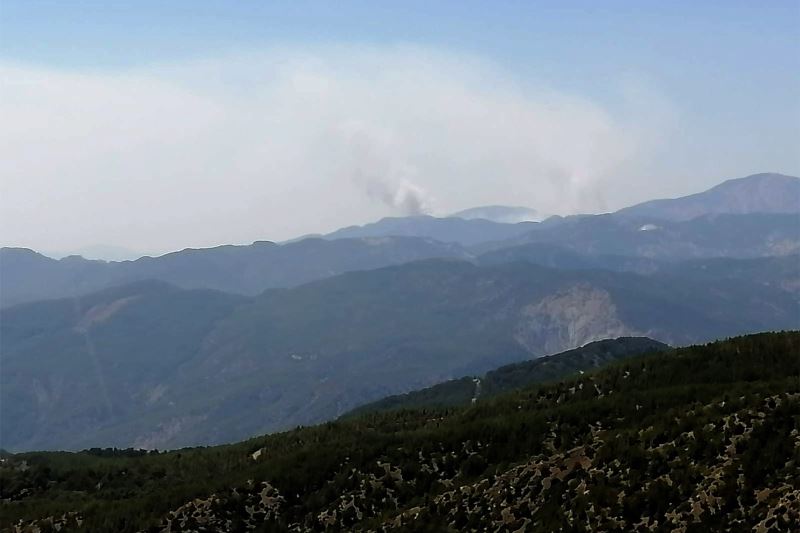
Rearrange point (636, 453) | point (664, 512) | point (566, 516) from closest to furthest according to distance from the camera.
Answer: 1. point (664, 512)
2. point (566, 516)
3. point (636, 453)

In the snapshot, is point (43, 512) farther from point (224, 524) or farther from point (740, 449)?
point (740, 449)

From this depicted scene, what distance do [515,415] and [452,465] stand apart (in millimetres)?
21781

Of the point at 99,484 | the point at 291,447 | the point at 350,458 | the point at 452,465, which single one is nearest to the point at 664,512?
the point at 452,465

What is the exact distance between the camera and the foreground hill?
70.6 meters

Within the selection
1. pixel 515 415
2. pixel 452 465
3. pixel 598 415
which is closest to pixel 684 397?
pixel 598 415

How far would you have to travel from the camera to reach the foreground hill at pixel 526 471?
70.6 meters

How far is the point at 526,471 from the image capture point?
289 ft

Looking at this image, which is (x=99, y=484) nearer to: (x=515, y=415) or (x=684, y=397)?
(x=515, y=415)

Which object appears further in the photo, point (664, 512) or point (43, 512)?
point (43, 512)

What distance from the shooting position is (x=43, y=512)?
4444 inches

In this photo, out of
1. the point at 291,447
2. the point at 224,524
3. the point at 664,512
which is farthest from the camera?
the point at 291,447

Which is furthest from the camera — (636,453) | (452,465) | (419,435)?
(419,435)

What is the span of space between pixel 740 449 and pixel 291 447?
82636 mm

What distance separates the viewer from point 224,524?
96875 millimetres
